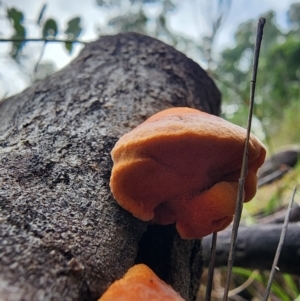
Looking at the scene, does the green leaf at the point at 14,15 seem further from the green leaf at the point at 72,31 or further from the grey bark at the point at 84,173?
the grey bark at the point at 84,173

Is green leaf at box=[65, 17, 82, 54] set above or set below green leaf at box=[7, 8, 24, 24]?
below

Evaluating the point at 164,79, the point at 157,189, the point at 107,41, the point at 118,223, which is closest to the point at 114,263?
the point at 118,223

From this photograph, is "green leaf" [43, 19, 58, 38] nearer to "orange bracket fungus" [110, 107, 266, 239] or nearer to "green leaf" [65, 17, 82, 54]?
"green leaf" [65, 17, 82, 54]

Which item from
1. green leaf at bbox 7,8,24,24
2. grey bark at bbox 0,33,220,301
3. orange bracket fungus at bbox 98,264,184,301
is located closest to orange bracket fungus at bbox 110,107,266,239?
grey bark at bbox 0,33,220,301

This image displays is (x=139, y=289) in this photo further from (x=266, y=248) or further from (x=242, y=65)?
(x=242, y=65)

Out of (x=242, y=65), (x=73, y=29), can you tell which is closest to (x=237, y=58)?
(x=242, y=65)

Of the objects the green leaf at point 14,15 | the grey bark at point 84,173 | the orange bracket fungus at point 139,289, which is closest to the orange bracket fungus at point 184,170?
the grey bark at point 84,173
